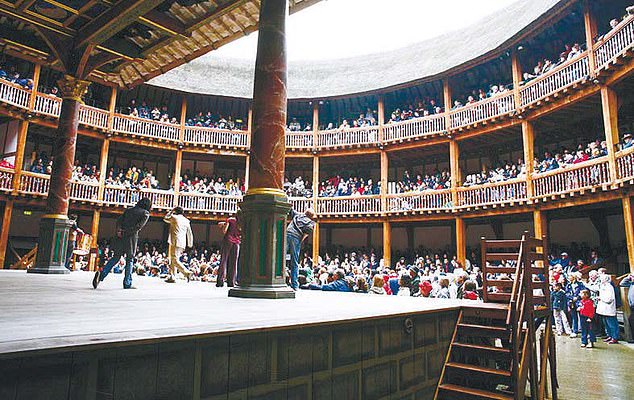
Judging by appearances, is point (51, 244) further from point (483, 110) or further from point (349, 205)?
point (483, 110)

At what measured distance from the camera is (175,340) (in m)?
2.44

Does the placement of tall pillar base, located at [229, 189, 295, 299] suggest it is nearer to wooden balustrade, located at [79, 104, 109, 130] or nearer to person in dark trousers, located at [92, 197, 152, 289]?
person in dark trousers, located at [92, 197, 152, 289]

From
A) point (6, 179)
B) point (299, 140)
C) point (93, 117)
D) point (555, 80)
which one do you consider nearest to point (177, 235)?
point (6, 179)

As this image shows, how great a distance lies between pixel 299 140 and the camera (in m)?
23.0

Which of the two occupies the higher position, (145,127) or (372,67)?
(372,67)

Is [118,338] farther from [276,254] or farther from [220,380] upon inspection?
[276,254]

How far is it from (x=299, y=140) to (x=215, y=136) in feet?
14.4

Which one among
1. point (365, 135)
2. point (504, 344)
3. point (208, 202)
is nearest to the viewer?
point (504, 344)

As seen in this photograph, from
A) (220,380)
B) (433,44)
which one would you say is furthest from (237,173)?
(220,380)

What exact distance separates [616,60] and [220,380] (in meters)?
14.6

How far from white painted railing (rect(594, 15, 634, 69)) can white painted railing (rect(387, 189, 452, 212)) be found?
7.59 m

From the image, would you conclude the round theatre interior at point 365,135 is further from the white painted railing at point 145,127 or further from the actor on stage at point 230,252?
the actor on stage at point 230,252

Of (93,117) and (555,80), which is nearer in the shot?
(555,80)

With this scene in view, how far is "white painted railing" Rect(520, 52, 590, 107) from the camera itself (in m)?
14.5
